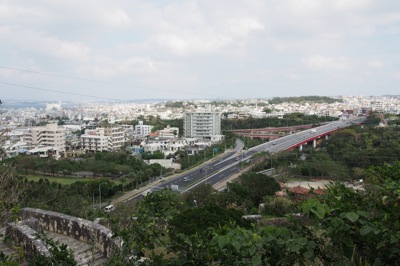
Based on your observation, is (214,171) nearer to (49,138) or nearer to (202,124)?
(49,138)

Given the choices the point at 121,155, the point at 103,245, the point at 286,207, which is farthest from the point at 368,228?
the point at 121,155

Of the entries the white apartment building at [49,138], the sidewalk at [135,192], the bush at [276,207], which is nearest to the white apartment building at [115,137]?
the white apartment building at [49,138]

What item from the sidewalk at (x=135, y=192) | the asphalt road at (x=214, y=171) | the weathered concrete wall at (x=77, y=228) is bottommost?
the sidewalk at (x=135, y=192)

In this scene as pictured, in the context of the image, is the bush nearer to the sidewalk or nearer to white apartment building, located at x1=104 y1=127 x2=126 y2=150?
the sidewalk

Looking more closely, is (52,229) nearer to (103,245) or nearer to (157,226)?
(103,245)

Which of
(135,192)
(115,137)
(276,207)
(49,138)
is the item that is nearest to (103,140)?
(115,137)

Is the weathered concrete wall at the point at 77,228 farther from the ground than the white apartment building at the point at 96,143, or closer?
farther from the ground

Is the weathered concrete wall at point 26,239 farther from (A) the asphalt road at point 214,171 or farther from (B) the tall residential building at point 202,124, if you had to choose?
(B) the tall residential building at point 202,124

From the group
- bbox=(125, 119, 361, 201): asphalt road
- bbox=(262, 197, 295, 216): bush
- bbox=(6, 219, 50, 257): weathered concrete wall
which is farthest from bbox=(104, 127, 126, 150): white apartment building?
bbox=(6, 219, 50, 257): weathered concrete wall
